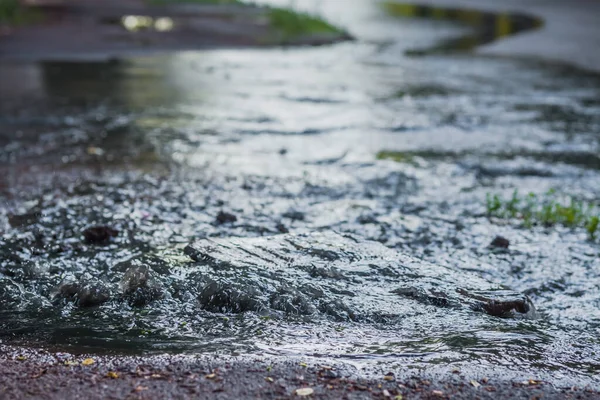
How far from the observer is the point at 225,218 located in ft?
15.8

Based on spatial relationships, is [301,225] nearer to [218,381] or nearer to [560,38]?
[218,381]

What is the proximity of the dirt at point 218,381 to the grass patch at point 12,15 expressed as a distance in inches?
598

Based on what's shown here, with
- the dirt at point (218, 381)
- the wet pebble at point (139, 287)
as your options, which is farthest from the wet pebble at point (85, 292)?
the dirt at point (218, 381)

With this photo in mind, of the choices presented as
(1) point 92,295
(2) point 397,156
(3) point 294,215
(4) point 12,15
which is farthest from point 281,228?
(4) point 12,15

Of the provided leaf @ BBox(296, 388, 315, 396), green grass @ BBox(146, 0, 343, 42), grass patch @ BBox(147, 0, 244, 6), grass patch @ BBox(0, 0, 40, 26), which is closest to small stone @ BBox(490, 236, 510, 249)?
leaf @ BBox(296, 388, 315, 396)

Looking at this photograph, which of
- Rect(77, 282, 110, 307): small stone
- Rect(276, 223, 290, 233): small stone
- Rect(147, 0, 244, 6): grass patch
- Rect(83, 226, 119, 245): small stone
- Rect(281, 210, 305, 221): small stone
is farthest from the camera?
Rect(147, 0, 244, 6): grass patch

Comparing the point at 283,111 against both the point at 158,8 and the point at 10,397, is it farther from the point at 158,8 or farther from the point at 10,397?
the point at 158,8

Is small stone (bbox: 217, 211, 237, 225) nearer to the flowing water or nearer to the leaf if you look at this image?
the flowing water

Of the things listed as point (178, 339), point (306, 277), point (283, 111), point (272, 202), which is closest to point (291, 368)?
point (178, 339)

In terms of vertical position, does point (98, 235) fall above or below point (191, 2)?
below

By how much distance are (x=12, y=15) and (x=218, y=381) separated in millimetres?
16078

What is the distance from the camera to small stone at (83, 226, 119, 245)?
438 centimetres

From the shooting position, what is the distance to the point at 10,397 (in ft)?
8.54

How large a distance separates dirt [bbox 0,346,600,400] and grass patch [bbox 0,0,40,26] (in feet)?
49.9
